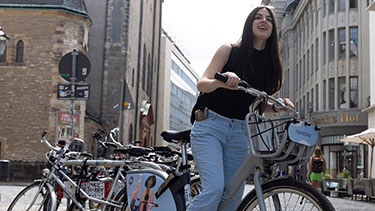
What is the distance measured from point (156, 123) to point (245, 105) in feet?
183

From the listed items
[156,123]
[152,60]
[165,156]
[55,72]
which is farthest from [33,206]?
[156,123]

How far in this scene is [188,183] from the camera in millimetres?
4590

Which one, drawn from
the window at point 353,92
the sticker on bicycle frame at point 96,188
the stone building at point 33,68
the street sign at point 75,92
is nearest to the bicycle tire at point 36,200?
the sticker on bicycle frame at point 96,188

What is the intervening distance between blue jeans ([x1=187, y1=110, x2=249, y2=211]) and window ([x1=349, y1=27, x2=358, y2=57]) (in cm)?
3478

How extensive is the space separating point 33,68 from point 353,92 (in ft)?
62.0

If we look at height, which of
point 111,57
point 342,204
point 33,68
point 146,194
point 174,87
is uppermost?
point 174,87

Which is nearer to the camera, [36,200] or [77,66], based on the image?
[36,200]

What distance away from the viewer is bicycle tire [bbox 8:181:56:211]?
20.7 feet

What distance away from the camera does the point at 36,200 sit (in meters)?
6.36

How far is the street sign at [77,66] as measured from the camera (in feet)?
44.9

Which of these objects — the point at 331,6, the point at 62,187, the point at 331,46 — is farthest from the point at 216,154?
the point at 331,6

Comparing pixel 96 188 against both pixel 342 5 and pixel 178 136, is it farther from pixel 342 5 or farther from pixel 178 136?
pixel 342 5

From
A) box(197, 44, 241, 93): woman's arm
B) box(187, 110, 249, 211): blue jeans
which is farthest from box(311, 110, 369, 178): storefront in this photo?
box(197, 44, 241, 93): woman's arm

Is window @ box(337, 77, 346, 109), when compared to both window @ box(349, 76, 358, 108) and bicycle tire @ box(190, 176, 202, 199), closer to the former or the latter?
window @ box(349, 76, 358, 108)
